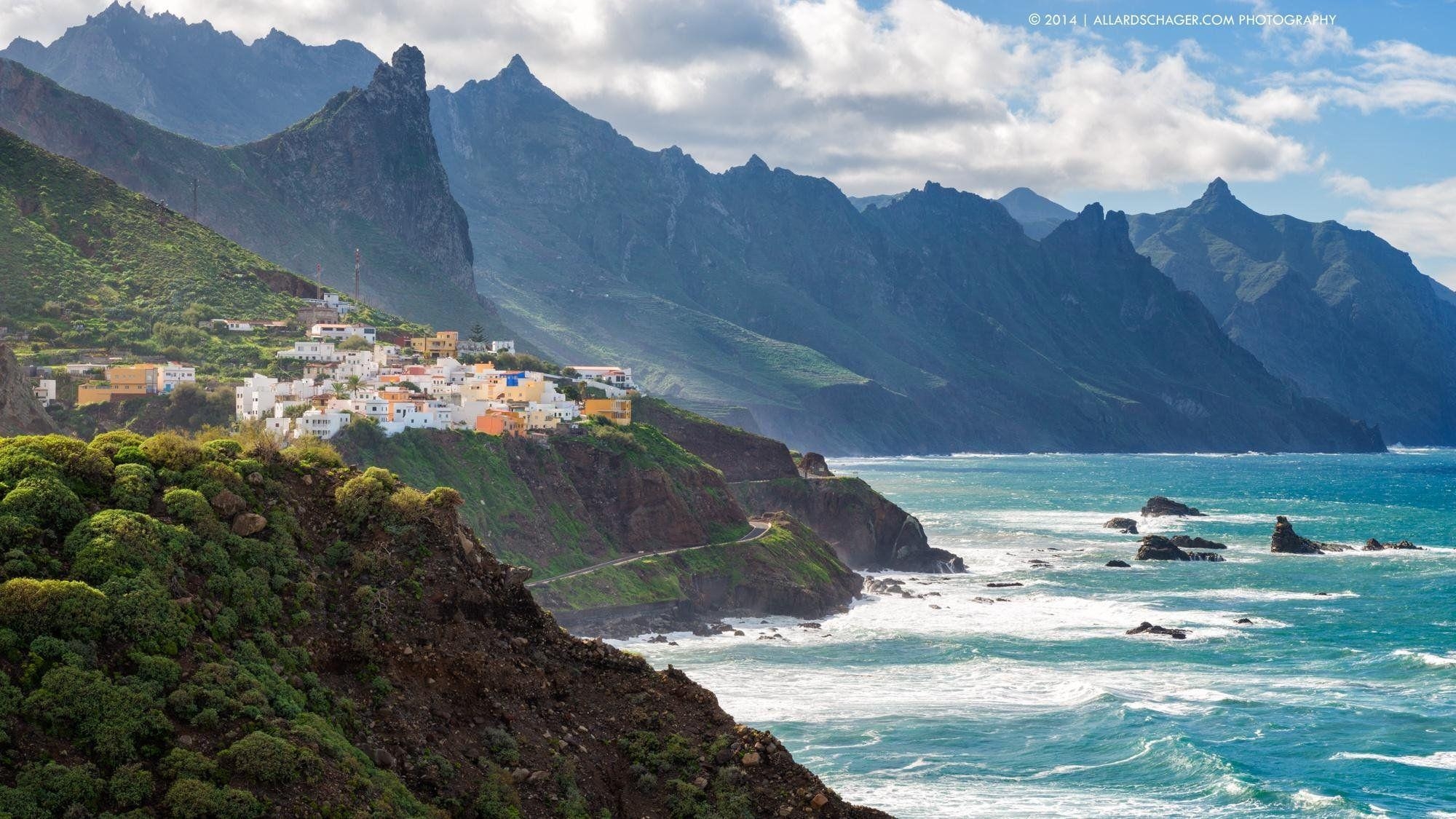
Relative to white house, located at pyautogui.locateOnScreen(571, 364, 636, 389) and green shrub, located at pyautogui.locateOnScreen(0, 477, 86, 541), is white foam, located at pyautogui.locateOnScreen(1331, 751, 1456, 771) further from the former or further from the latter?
white house, located at pyautogui.locateOnScreen(571, 364, 636, 389)

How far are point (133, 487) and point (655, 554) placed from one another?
73176mm

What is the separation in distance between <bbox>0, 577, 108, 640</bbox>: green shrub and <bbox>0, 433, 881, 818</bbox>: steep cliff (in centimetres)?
3

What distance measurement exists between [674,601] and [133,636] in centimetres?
6782

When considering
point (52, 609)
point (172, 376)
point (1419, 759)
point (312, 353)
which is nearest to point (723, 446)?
point (312, 353)

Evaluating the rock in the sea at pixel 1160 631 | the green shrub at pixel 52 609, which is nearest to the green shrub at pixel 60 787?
the green shrub at pixel 52 609

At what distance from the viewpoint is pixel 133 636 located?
20906 millimetres

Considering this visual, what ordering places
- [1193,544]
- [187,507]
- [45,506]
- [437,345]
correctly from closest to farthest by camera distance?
[45,506], [187,507], [1193,544], [437,345]

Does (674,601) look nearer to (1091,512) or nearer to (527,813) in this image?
(527,813)

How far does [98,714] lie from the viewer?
19.4 metres

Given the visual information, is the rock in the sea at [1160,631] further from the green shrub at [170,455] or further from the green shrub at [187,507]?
the green shrub at [187,507]

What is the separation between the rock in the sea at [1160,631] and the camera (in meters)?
78.4

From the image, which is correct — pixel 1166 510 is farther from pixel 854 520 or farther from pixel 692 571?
pixel 692 571

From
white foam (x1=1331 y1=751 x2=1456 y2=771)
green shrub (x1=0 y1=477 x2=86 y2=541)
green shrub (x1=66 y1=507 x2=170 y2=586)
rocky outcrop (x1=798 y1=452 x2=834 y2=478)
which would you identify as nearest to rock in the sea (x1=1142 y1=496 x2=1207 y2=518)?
rocky outcrop (x1=798 y1=452 x2=834 y2=478)

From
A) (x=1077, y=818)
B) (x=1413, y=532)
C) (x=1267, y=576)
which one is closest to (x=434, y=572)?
(x=1077, y=818)
